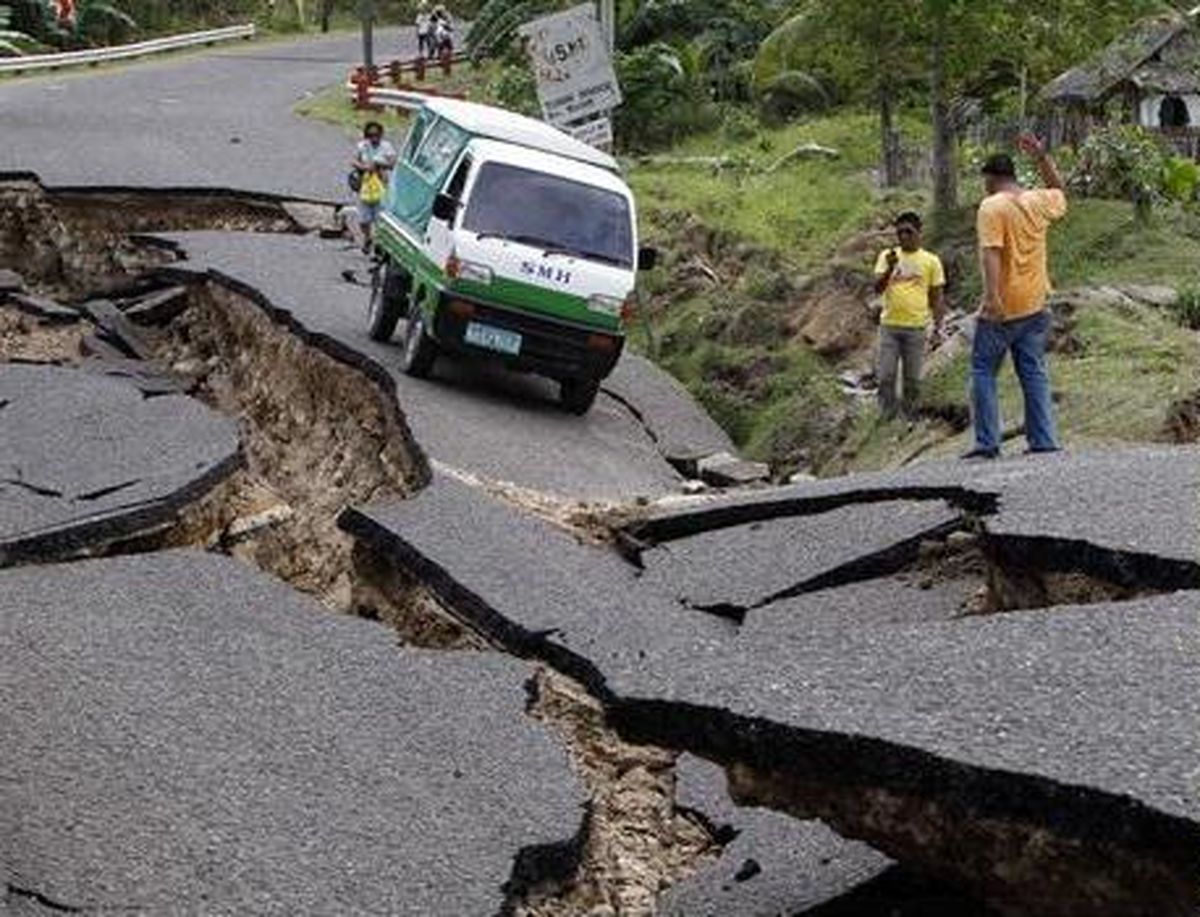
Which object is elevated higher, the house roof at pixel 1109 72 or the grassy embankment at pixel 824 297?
the house roof at pixel 1109 72

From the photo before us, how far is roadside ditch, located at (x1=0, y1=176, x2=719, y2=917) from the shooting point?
265 inches

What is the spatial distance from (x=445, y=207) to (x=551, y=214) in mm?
934

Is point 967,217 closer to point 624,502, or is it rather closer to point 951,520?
point 624,502

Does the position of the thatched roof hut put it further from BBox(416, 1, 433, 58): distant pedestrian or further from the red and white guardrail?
the red and white guardrail

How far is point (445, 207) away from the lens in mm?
14133

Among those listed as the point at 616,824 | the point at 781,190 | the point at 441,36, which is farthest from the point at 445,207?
the point at 441,36

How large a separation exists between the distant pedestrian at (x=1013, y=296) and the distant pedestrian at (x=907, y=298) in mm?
2166

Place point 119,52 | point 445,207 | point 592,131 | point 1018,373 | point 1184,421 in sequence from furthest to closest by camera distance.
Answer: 1. point 119,52
2. point 592,131
3. point 445,207
4. point 1184,421
5. point 1018,373

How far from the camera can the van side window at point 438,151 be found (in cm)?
1470

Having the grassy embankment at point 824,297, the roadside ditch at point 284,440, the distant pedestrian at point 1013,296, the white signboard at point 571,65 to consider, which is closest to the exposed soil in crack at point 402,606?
the roadside ditch at point 284,440

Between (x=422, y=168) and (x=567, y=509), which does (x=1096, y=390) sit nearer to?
(x=567, y=509)

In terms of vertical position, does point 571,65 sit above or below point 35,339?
above

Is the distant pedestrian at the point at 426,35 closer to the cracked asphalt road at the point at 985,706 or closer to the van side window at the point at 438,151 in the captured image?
the van side window at the point at 438,151

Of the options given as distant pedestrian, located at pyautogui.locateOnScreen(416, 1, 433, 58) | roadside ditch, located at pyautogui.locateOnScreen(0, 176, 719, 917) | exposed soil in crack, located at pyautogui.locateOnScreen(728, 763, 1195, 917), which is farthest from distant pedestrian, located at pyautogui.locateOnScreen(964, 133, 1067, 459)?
distant pedestrian, located at pyautogui.locateOnScreen(416, 1, 433, 58)
